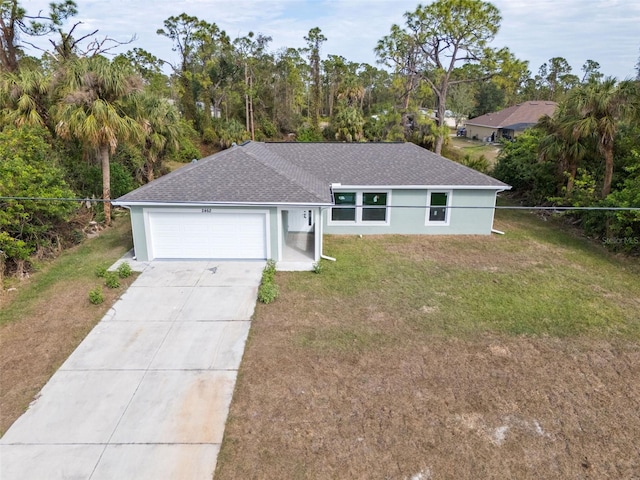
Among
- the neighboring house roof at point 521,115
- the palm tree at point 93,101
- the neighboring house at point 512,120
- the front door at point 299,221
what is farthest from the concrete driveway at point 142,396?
the neighboring house roof at point 521,115

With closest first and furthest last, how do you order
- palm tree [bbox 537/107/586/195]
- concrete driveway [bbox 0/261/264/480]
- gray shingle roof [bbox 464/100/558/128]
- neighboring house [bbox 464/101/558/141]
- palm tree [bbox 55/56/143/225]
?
1. concrete driveway [bbox 0/261/264/480]
2. palm tree [bbox 55/56/143/225]
3. palm tree [bbox 537/107/586/195]
4. neighboring house [bbox 464/101/558/141]
5. gray shingle roof [bbox 464/100/558/128]

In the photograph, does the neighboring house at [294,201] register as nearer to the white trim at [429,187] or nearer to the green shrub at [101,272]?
the white trim at [429,187]

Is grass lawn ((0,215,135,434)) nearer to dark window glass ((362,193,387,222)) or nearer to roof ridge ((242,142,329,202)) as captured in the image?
roof ridge ((242,142,329,202))

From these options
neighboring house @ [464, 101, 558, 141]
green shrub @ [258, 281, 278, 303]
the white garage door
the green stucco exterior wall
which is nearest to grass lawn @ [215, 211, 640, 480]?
green shrub @ [258, 281, 278, 303]

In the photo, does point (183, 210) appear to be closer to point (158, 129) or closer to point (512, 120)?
point (158, 129)

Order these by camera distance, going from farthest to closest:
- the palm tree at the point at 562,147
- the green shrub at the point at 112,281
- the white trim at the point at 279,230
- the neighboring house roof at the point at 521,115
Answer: the neighboring house roof at the point at 521,115 → the palm tree at the point at 562,147 → the white trim at the point at 279,230 → the green shrub at the point at 112,281

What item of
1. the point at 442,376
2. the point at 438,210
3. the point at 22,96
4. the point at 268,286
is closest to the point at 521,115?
the point at 438,210
